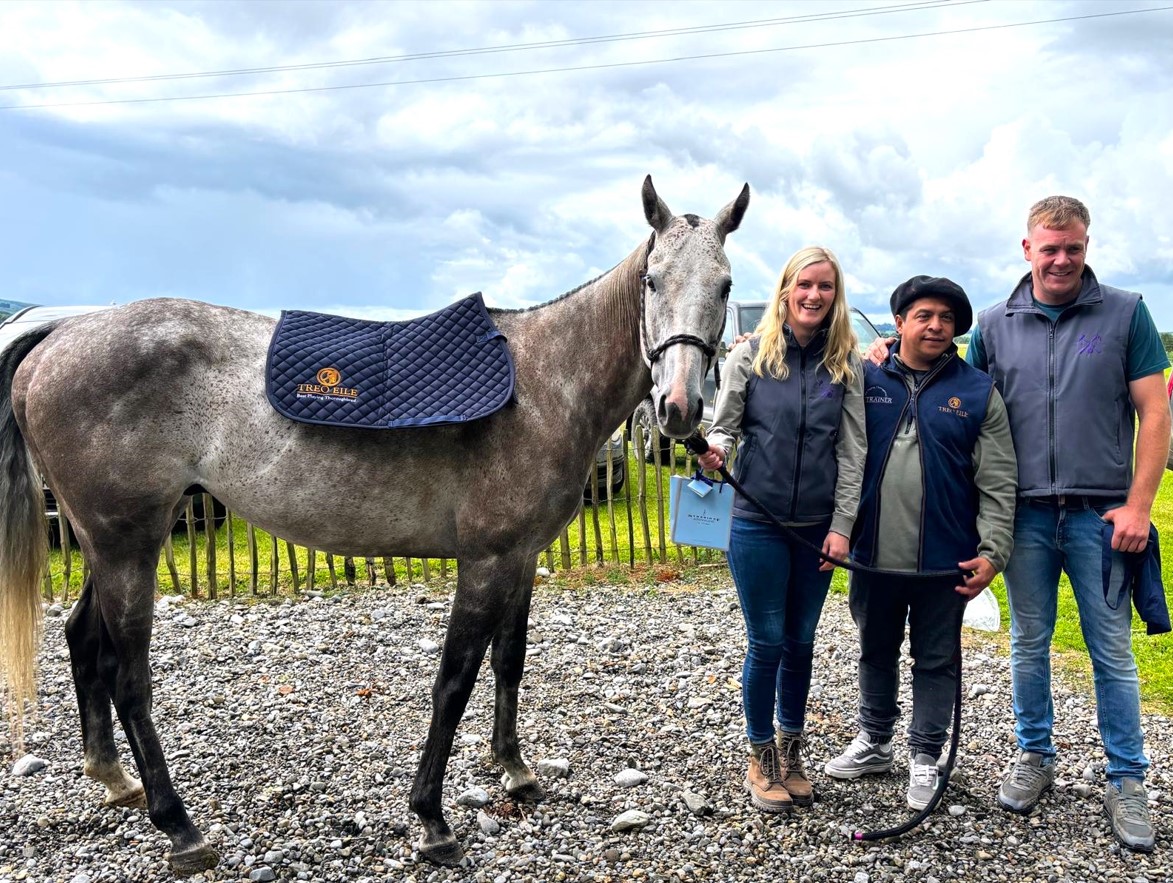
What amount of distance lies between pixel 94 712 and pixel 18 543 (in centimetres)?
87

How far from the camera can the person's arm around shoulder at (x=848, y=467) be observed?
324 centimetres

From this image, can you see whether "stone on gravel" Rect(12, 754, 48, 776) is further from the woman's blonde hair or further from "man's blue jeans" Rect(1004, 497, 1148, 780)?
"man's blue jeans" Rect(1004, 497, 1148, 780)

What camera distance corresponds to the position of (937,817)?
11.9 feet

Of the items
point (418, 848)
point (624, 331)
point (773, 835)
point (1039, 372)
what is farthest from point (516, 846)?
point (1039, 372)

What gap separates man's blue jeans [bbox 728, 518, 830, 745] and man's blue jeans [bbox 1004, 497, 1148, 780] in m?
0.89

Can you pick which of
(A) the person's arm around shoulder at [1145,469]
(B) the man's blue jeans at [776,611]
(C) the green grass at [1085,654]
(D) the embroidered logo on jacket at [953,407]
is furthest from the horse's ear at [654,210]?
(C) the green grass at [1085,654]

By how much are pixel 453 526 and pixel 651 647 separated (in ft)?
8.75

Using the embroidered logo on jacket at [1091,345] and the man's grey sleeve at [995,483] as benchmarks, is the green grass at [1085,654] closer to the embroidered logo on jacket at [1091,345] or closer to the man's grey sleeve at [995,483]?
the man's grey sleeve at [995,483]

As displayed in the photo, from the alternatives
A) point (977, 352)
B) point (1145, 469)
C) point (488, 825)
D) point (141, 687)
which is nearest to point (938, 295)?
point (977, 352)

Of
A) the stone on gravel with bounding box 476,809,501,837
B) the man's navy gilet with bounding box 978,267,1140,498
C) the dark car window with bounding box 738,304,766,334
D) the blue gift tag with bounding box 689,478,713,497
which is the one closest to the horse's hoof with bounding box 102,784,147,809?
the stone on gravel with bounding box 476,809,501,837

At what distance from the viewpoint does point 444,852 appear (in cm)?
333

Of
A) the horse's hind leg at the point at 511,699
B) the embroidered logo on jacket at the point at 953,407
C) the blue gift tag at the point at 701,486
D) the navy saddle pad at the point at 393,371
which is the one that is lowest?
the horse's hind leg at the point at 511,699

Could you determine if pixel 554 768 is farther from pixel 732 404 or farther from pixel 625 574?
pixel 625 574

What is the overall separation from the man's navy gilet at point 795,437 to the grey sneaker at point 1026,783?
5.25 ft
